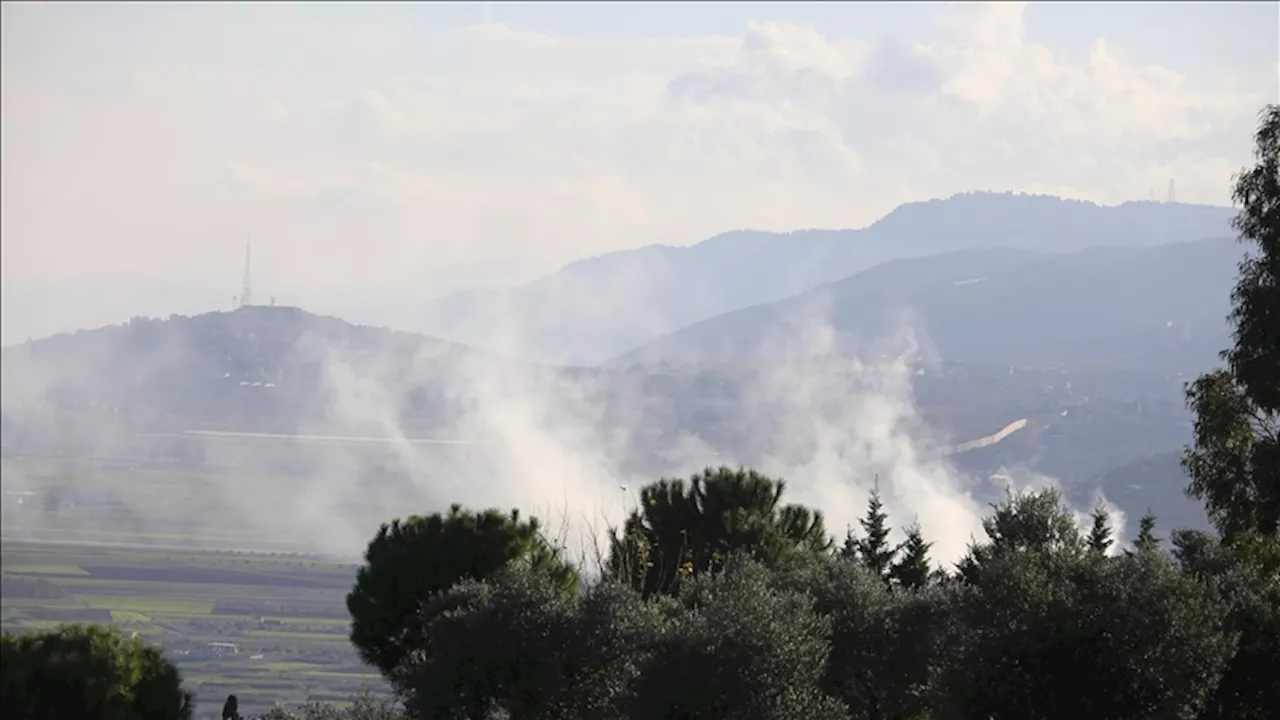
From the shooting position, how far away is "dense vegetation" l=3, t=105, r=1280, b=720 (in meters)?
25.0

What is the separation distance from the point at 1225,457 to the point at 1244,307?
2560mm

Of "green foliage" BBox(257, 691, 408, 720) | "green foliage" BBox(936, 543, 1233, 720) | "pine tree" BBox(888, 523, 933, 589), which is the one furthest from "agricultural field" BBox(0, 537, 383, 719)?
"green foliage" BBox(936, 543, 1233, 720)

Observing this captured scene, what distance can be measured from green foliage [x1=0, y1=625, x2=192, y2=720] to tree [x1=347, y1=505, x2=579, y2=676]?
4.96m

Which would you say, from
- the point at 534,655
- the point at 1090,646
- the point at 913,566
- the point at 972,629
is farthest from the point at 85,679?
the point at 1090,646

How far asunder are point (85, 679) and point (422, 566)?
836cm

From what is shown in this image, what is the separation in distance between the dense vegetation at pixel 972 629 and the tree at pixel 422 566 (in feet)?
22.4

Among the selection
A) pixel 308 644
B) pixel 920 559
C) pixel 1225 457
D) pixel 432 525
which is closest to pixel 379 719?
pixel 432 525

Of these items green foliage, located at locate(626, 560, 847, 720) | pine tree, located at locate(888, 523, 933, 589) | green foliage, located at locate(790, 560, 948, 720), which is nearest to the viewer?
green foliage, located at locate(626, 560, 847, 720)

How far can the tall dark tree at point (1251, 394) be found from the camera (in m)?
26.7

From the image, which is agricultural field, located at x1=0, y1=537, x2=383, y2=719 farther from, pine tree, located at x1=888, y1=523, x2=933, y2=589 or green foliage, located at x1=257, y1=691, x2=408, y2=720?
green foliage, located at x1=257, y1=691, x2=408, y2=720

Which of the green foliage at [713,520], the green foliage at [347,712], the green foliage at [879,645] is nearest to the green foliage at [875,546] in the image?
the green foliage at [713,520]

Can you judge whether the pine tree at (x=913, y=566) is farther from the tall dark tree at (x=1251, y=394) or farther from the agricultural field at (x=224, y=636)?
the agricultural field at (x=224, y=636)

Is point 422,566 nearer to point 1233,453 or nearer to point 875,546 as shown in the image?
point 875,546

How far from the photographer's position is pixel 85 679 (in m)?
38.5
